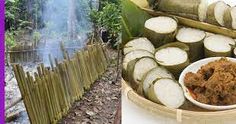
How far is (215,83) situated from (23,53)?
18.1 inches

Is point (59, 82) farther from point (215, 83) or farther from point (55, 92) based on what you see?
point (215, 83)

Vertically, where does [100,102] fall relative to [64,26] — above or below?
below

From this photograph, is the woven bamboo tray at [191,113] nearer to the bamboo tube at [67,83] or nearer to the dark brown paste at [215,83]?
the dark brown paste at [215,83]

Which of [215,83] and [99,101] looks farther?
[99,101]

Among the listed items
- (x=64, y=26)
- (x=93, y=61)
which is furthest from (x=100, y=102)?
(x=64, y=26)

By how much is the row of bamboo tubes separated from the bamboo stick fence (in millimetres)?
19

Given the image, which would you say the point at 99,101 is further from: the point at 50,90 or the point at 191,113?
the point at 191,113

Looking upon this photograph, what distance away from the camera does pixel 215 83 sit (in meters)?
0.88

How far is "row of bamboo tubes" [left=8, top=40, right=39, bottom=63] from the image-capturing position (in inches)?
35.5

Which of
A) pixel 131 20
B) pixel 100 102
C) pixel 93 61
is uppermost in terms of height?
pixel 131 20

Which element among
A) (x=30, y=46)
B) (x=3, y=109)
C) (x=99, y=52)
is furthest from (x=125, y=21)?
(x=3, y=109)

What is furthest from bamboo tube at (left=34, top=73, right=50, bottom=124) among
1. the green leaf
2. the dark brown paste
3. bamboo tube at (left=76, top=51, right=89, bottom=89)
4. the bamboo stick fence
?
the dark brown paste

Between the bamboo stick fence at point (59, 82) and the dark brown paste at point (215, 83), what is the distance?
234 mm

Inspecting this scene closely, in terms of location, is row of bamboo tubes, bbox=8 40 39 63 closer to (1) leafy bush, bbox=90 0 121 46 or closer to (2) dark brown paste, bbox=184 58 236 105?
(1) leafy bush, bbox=90 0 121 46
